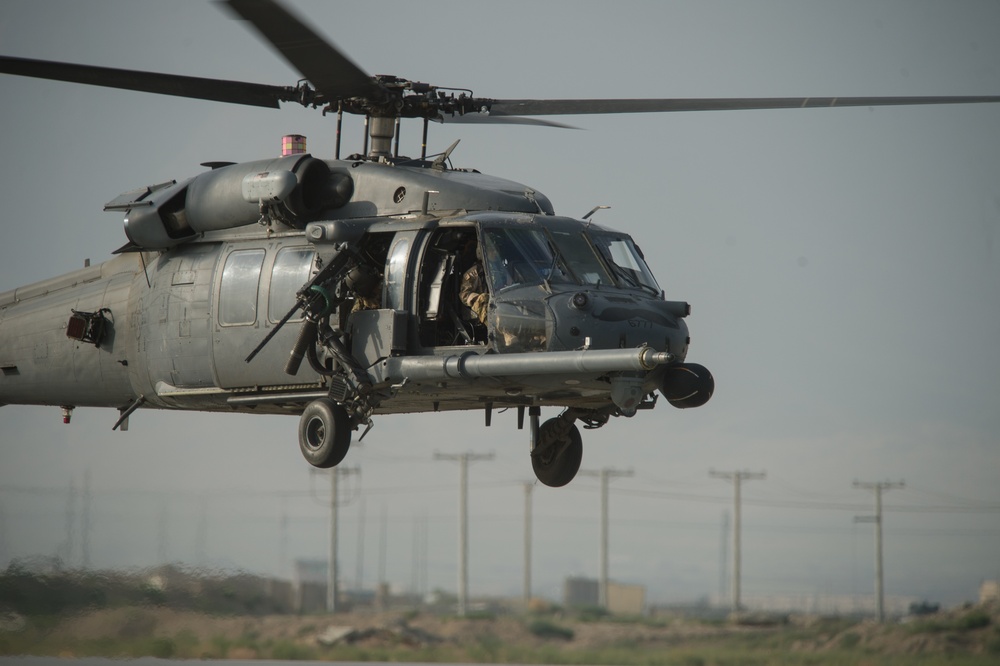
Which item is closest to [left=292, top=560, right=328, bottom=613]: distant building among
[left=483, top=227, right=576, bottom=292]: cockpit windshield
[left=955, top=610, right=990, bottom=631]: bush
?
[left=955, top=610, right=990, bottom=631]: bush

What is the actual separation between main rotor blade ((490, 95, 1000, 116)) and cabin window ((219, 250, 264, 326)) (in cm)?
310

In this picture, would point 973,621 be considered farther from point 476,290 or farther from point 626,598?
point 476,290

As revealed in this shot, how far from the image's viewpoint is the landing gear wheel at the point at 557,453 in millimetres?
17062

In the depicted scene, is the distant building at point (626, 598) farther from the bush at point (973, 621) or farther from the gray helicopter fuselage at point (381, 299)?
the gray helicopter fuselage at point (381, 299)

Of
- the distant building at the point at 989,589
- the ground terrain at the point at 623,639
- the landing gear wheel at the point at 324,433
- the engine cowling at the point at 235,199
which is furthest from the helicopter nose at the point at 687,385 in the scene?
the distant building at the point at 989,589

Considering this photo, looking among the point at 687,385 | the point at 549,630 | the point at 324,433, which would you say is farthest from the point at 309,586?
the point at 687,385

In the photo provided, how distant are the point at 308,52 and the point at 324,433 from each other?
369 cm

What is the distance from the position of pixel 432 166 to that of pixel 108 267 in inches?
178

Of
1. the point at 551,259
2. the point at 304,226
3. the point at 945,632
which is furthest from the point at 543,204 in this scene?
the point at 945,632

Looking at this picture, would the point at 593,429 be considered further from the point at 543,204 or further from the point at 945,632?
the point at 945,632

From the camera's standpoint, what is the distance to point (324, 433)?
15266 mm

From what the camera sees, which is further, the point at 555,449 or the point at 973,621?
the point at 973,621

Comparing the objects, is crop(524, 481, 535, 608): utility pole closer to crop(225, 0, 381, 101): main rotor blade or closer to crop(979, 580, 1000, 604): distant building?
crop(979, 580, 1000, 604): distant building

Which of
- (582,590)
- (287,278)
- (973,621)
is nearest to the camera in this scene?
(287,278)
